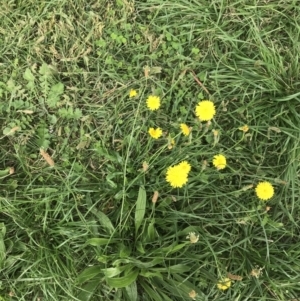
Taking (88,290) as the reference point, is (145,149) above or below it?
above

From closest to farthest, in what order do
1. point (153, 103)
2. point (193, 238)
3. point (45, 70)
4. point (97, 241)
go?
point (193, 238) < point (97, 241) < point (153, 103) < point (45, 70)

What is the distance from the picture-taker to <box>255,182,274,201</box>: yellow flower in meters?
1.98

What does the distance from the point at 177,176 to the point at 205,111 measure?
33 cm

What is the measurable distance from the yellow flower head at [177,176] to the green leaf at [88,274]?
1.65 feet

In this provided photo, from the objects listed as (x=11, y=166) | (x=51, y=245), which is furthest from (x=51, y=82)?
(x=51, y=245)

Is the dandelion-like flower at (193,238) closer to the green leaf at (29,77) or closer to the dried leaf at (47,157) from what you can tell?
the dried leaf at (47,157)

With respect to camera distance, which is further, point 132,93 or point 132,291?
point 132,93

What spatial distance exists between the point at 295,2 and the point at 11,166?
1610 millimetres

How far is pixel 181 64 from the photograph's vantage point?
7.15ft

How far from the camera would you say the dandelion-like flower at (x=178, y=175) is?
1.95 metres

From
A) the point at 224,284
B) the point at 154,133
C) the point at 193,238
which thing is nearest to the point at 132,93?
the point at 154,133

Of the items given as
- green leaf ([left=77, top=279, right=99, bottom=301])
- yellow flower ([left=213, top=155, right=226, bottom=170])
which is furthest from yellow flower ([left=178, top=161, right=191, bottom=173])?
green leaf ([left=77, top=279, right=99, bottom=301])

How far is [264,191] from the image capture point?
199 centimetres

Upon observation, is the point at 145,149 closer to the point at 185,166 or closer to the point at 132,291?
the point at 185,166
